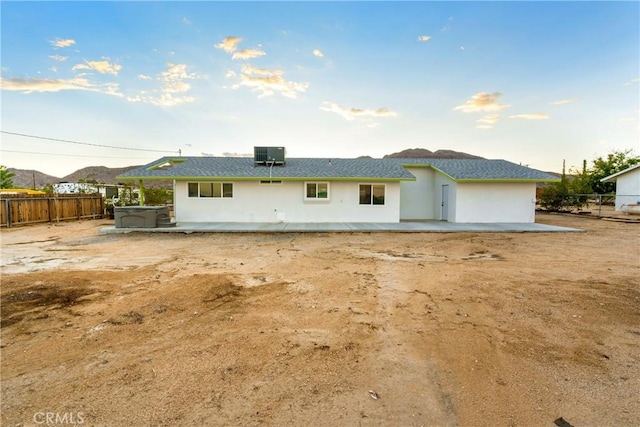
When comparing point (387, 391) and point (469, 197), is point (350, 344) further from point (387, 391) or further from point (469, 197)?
point (469, 197)

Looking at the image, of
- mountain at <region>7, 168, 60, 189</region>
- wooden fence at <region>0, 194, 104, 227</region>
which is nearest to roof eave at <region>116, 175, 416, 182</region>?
wooden fence at <region>0, 194, 104, 227</region>

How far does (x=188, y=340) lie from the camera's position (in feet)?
11.6

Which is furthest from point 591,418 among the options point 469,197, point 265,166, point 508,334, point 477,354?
point 265,166

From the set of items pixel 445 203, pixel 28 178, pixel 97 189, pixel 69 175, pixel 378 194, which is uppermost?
pixel 69 175

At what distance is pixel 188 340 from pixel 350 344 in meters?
1.96

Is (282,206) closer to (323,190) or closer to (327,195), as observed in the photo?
(323,190)

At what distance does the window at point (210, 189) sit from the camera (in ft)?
49.9

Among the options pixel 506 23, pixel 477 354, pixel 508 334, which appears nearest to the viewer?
pixel 477 354

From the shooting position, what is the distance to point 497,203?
15.7m

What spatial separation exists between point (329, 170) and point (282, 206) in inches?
127

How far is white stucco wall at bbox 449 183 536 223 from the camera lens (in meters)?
15.5

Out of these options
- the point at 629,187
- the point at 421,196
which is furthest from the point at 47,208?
the point at 629,187

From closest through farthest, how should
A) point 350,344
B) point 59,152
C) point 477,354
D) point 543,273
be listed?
point 477,354
point 350,344
point 543,273
point 59,152

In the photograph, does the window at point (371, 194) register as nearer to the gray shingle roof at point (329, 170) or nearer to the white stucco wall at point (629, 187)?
the gray shingle roof at point (329, 170)
